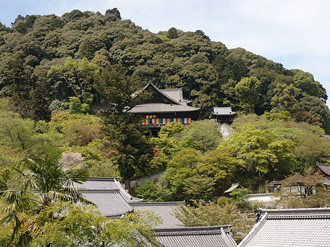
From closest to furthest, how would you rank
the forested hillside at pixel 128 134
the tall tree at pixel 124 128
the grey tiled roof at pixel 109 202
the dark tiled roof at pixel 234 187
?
the forested hillside at pixel 128 134
the grey tiled roof at pixel 109 202
the dark tiled roof at pixel 234 187
the tall tree at pixel 124 128

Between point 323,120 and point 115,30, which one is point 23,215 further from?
point 115,30

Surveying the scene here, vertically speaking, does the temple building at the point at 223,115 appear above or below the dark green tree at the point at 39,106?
below

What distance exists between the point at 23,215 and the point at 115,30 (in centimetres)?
6758

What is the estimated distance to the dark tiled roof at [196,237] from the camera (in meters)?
15.3

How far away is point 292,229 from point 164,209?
35.0 ft

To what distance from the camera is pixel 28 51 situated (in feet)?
205

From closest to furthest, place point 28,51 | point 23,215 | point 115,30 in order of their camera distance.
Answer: point 23,215 → point 28,51 → point 115,30

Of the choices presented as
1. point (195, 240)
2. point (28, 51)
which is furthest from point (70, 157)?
point (28, 51)

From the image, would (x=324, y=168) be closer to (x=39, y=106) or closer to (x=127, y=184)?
(x=127, y=184)

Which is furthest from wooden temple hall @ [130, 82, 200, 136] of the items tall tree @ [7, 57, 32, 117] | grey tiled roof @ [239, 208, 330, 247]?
grey tiled roof @ [239, 208, 330, 247]

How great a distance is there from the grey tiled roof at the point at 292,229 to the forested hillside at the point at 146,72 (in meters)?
26.4

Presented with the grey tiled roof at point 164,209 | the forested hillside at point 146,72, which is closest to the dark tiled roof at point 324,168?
the grey tiled roof at point 164,209

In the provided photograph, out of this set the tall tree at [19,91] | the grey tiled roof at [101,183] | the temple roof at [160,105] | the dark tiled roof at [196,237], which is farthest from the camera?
the temple roof at [160,105]

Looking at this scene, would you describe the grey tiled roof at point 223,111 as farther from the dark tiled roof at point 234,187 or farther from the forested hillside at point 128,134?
the dark tiled roof at point 234,187
